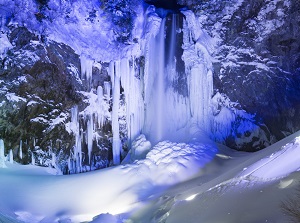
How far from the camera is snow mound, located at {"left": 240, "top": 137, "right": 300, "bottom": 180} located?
579cm

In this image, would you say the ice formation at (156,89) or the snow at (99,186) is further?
the ice formation at (156,89)

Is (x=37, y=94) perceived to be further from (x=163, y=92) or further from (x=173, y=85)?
(x=173, y=85)

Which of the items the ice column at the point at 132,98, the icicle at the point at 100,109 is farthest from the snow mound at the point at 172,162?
the icicle at the point at 100,109

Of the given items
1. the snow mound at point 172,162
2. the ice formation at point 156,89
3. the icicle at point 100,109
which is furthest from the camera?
the icicle at point 100,109

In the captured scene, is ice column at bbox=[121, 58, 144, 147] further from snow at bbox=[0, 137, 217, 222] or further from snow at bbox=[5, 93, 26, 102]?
snow at bbox=[5, 93, 26, 102]

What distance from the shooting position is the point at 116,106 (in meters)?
14.0

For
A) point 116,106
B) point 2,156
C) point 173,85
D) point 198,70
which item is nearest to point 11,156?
point 2,156

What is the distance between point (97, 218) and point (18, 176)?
4756mm

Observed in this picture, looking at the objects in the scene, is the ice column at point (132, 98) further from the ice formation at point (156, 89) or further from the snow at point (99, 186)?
the snow at point (99, 186)

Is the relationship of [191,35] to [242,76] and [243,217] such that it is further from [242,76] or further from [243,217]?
[243,217]

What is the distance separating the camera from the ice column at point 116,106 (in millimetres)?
13867

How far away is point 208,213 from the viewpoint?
19.4 feet

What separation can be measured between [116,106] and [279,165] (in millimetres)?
9010

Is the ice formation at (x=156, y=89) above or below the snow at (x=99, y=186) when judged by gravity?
above
